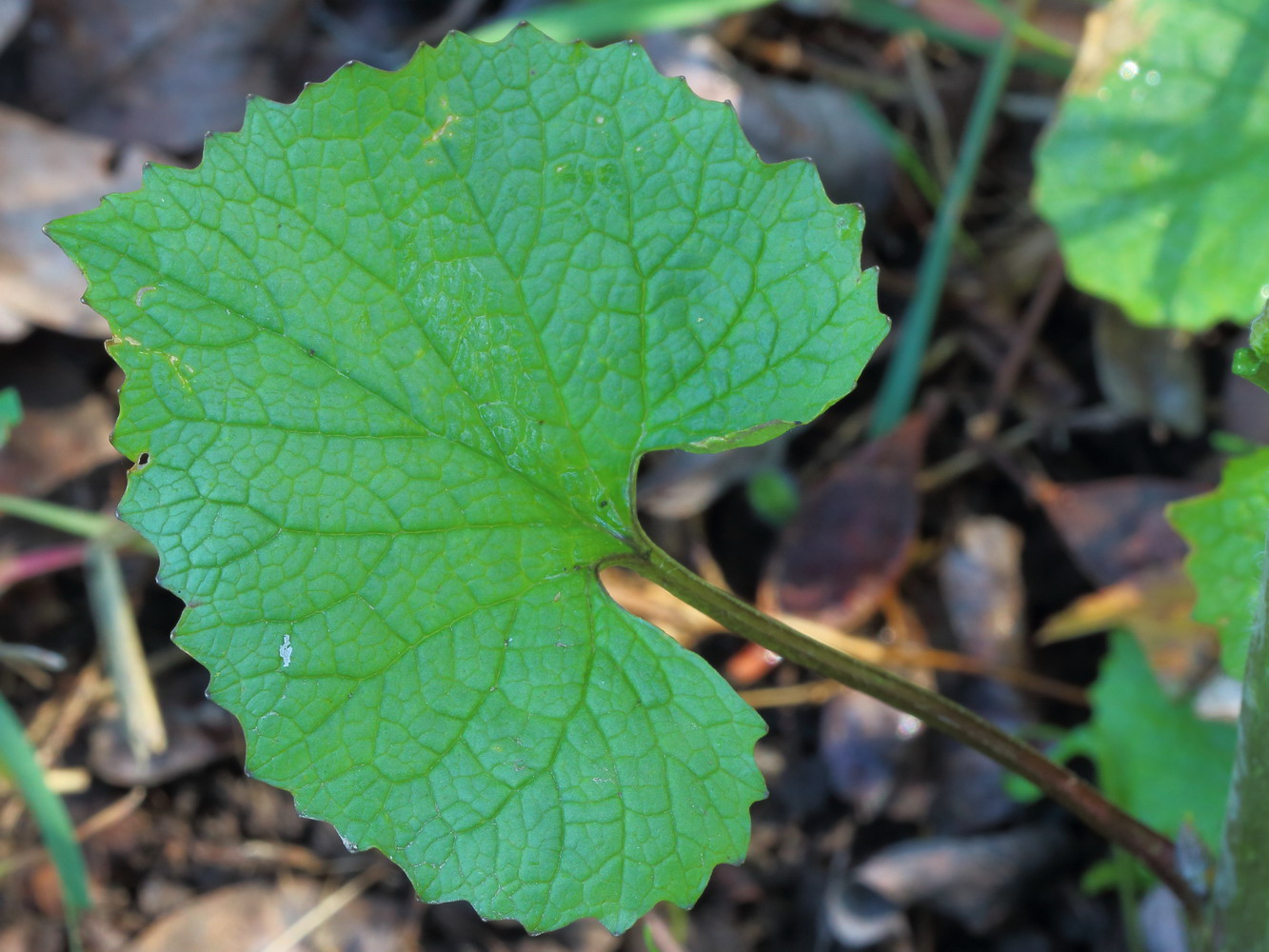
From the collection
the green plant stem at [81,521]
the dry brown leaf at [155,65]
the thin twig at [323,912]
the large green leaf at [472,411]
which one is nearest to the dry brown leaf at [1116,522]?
the large green leaf at [472,411]

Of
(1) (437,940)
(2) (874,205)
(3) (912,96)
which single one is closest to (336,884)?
(1) (437,940)

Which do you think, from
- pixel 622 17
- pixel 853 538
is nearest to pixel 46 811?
pixel 853 538

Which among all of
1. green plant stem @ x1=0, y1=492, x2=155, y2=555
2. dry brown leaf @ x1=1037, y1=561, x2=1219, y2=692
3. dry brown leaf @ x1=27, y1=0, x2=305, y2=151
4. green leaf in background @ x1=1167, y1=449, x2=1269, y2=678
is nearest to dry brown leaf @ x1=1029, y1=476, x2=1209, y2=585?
dry brown leaf @ x1=1037, y1=561, x2=1219, y2=692

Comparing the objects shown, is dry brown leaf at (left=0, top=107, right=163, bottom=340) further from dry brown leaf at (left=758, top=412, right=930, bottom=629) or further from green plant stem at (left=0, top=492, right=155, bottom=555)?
dry brown leaf at (left=758, top=412, right=930, bottom=629)

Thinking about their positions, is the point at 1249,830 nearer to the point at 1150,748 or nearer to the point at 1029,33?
the point at 1150,748

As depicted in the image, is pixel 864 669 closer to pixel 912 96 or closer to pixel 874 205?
pixel 874 205
